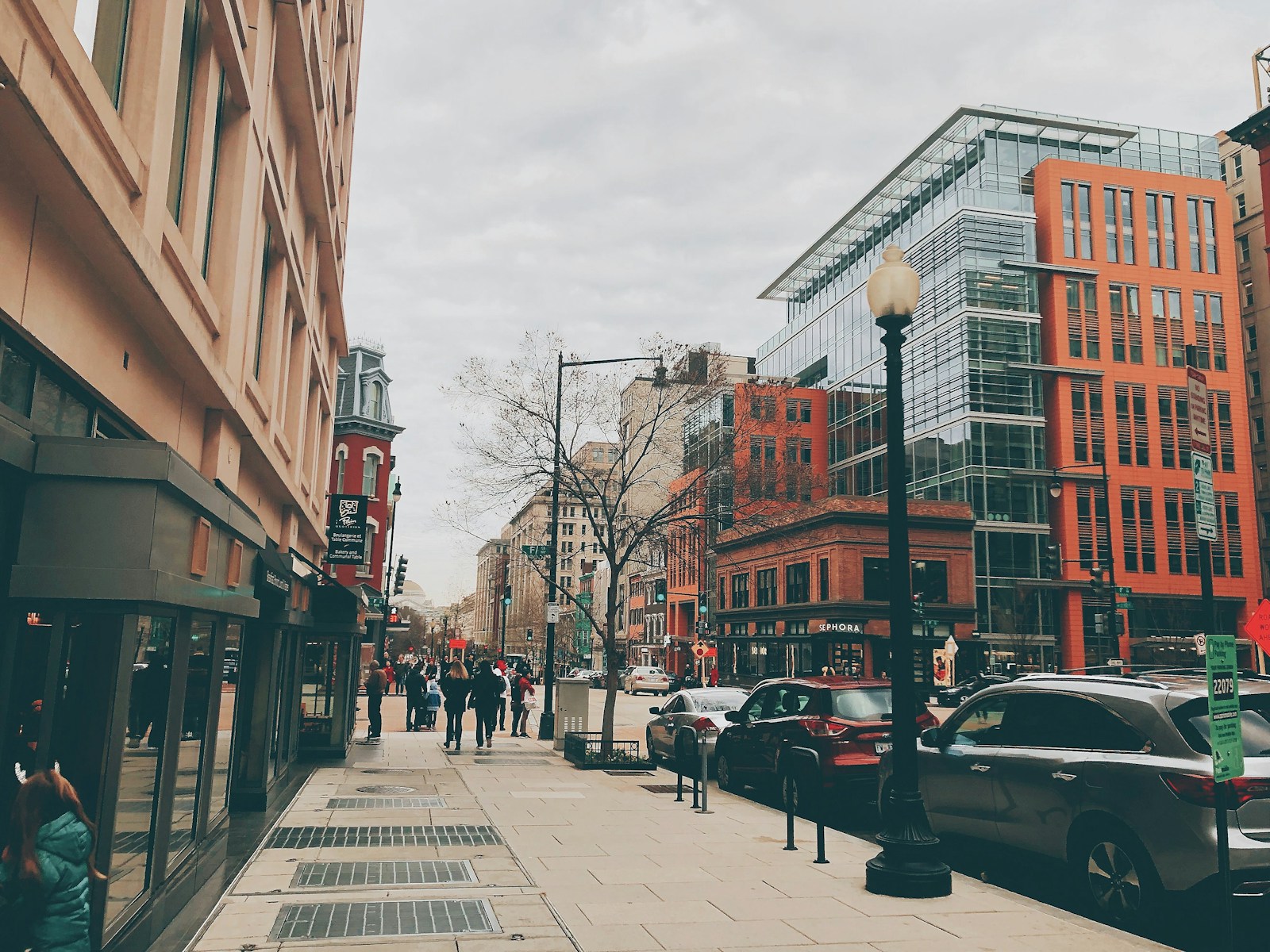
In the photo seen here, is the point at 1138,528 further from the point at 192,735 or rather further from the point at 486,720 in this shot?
the point at 192,735

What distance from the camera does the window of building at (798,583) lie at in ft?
202

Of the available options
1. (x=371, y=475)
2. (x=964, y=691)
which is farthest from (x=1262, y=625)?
(x=371, y=475)

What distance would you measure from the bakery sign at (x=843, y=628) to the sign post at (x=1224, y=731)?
5146cm

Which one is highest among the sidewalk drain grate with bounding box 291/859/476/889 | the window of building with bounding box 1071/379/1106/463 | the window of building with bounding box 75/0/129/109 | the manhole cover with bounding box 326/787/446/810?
the window of building with bounding box 1071/379/1106/463

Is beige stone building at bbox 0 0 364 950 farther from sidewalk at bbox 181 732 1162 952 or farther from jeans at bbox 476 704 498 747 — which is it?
jeans at bbox 476 704 498 747

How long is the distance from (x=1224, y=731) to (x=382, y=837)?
8182 millimetres

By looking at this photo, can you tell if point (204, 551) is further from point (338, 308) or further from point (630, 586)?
point (630, 586)

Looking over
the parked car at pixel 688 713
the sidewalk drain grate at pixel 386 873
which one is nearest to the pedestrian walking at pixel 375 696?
the parked car at pixel 688 713

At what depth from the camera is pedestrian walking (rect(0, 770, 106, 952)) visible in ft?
14.0

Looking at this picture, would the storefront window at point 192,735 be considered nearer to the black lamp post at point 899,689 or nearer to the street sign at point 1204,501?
the black lamp post at point 899,689

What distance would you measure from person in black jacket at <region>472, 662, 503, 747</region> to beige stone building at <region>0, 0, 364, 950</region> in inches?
431

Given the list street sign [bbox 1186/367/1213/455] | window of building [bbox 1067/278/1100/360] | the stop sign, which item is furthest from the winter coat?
window of building [bbox 1067/278/1100/360]

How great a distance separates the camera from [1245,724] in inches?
295

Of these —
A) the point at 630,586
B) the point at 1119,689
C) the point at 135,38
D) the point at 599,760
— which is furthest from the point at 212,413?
the point at 630,586
